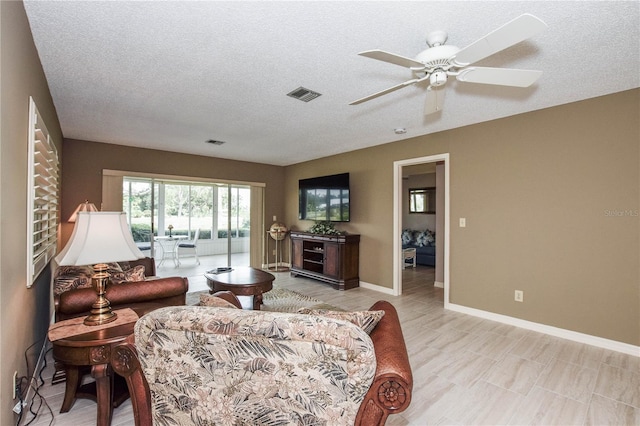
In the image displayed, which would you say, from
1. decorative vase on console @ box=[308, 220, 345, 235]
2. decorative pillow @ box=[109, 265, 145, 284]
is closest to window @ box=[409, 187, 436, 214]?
decorative vase on console @ box=[308, 220, 345, 235]

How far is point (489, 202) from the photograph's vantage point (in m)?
3.70

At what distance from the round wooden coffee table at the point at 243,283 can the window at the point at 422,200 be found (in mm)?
5466

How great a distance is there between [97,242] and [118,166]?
4.07 m

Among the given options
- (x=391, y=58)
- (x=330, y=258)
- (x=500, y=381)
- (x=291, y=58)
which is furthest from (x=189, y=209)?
(x=500, y=381)

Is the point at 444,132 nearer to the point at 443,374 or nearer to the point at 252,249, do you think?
the point at 443,374

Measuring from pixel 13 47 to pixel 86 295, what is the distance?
5.04 ft

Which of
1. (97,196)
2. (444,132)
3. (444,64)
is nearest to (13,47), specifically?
(444,64)

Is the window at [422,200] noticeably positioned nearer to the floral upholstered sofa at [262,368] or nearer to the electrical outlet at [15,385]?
the floral upholstered sofa at [262,368]

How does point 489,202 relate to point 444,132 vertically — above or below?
below

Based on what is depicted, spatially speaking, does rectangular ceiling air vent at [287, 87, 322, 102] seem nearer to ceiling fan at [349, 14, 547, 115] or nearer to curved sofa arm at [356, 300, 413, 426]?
ceiling fan at [349, 14, 547, 115]

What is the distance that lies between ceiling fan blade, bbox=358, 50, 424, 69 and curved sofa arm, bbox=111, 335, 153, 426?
1.80 meters

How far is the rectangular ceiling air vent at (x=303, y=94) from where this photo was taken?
2836 millimetres

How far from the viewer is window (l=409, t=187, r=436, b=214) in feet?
25.5

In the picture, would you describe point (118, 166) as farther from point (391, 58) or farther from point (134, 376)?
point (391, 58)
